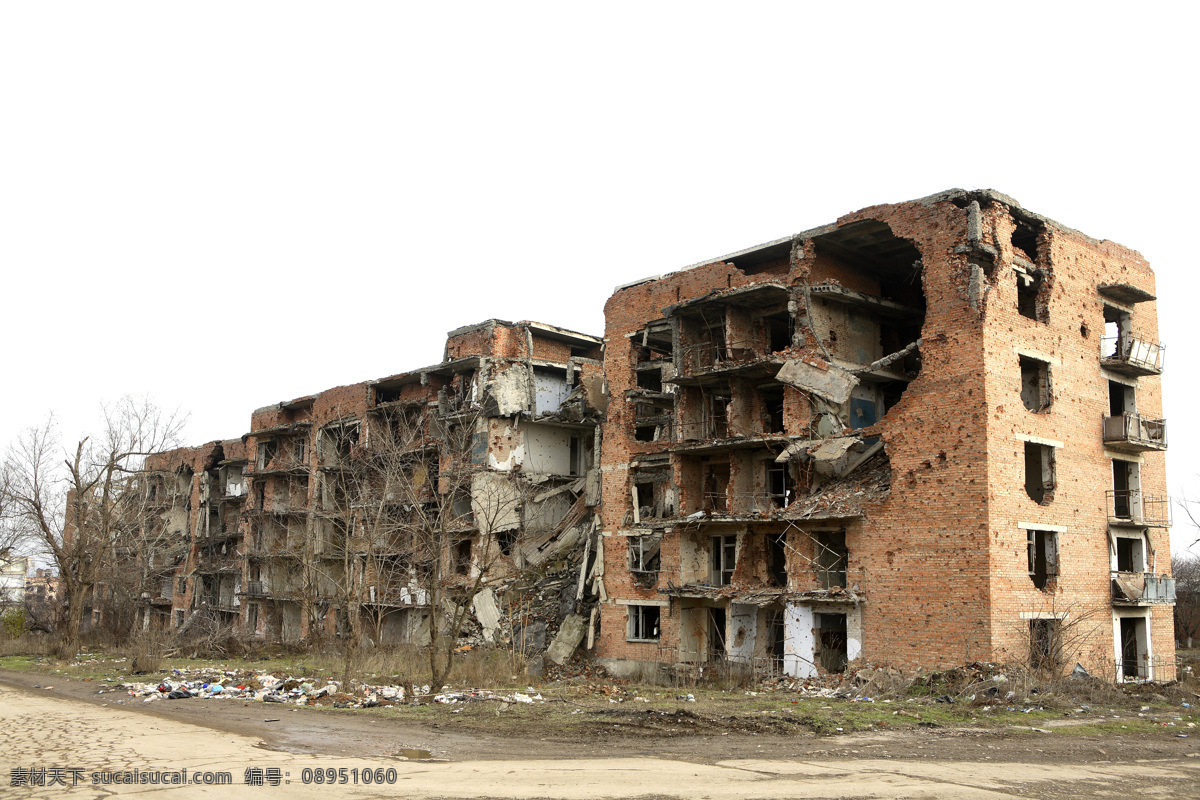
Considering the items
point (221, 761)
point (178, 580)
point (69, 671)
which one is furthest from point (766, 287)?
point (178, 580)

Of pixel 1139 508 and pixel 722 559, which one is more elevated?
pixel 1139 508

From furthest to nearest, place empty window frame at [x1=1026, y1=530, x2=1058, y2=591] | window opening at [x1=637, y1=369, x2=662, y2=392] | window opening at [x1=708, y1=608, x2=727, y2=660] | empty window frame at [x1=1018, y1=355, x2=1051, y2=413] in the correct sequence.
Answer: window opening at [x1=637, y1=369, x2=662, y2=392], window opening at [x1=708, y1=608, x2=727, y2=660], empty window frame at [x1=1018, y1=355, x2=1051, y2=413], empty window frame at [x1=1026, y1=530, x2=1058, y2=591]

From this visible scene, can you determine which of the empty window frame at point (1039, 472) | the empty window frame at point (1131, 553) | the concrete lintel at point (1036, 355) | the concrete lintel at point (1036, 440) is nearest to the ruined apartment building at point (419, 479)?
the empty window frame at point (1039, 472)

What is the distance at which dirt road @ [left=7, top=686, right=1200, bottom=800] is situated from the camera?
11133 mm

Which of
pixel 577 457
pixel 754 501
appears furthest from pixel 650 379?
pixel 754 501

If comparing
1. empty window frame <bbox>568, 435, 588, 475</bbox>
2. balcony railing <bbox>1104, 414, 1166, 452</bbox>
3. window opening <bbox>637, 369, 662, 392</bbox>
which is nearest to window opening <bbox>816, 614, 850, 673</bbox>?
balcony railing <bbox>1104, 414, 1166, 452</bbox>

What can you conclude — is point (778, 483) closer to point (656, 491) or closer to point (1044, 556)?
point (656, 491)

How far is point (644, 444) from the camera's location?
101 feet

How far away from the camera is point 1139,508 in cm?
2758

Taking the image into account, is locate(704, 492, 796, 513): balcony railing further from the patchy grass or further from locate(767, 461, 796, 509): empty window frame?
the patchy grass

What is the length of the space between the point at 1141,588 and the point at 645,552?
46.2 feet

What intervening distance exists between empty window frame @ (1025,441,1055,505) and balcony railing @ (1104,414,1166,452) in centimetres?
250

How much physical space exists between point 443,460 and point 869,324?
1726 centimetres

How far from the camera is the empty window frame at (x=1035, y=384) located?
82.7 feet
